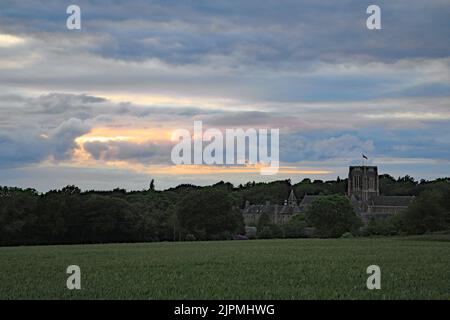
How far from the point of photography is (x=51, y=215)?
3556 inches

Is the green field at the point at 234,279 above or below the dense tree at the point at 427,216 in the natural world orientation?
below

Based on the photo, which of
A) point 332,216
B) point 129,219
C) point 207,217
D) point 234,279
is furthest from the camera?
point 332,216

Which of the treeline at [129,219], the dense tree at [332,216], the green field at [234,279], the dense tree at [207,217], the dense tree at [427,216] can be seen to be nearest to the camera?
the green field at [234,279]

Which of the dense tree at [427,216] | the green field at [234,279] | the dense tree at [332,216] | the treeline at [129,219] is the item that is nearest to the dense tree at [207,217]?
the treeline at [129,219]

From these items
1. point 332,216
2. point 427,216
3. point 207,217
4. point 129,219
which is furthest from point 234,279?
point 332,216

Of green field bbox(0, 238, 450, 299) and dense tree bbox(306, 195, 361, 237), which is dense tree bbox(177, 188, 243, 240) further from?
green field bbox(0, 238, 450, 299)

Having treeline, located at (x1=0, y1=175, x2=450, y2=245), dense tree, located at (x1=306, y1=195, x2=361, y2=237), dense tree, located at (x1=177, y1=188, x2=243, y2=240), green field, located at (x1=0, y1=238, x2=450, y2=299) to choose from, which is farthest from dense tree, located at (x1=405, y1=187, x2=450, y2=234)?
green field, located at (x1=0, y1=238, x2=450, y2=299)

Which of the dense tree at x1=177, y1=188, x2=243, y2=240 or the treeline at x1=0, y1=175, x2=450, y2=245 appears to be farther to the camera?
the dense tree at x1=177, y1=188, x2=243, y2=240

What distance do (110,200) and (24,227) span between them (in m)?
12.0

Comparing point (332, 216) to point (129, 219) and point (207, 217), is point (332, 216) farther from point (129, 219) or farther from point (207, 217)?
point (129, 219)

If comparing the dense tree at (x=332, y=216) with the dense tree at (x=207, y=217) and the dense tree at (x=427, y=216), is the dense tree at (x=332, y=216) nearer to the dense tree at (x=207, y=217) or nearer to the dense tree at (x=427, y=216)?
the dense tree at (x=427, y=216)

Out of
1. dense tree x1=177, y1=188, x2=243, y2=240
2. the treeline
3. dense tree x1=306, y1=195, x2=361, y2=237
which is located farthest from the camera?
dense tree x1=306, y1=195, x2=361, y2=237
